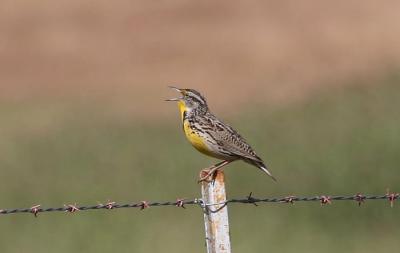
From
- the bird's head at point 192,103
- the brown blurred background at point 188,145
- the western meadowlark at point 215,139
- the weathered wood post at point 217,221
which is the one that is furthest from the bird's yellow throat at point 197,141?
the brown blurred background at point 188,145

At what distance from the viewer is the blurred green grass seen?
42.8 feet

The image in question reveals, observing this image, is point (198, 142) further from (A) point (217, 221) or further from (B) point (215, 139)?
(A) point (217, 221)

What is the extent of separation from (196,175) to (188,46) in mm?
17492

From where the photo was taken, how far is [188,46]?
3203cm

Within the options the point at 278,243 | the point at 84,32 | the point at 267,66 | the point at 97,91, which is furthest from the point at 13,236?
the point at 84,32

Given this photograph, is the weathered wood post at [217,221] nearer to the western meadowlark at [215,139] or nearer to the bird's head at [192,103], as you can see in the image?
the western meadowlark at [215,139]

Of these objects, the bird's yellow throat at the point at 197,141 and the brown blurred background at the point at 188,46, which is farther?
the brown blurred background at the point at 188,46

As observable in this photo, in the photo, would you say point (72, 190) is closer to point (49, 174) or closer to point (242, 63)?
point (49, 174)

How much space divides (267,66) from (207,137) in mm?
19831

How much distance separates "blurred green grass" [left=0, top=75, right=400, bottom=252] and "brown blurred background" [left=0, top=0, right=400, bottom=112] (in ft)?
16.6

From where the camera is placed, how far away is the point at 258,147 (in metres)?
15.2

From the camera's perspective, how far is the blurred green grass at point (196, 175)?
1303 centimetres

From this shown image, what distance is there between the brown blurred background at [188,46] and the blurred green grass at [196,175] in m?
5.07

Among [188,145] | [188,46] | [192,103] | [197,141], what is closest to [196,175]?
[188,145]
